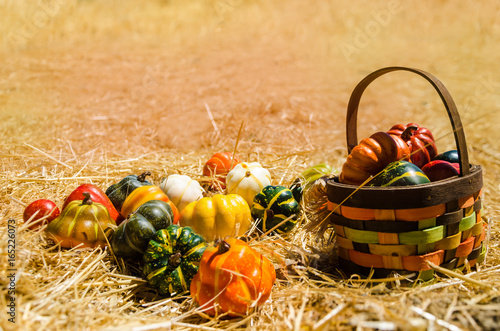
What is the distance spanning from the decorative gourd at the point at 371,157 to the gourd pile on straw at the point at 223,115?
0.53 metres

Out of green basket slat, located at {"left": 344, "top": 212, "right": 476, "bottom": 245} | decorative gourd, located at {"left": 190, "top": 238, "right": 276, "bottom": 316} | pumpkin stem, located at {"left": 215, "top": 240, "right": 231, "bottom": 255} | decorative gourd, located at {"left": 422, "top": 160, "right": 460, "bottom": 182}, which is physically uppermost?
decorative gourd, located at {"left": 422, "top": 160, "right": 460, "bottom": 182}

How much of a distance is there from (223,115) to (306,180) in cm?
345

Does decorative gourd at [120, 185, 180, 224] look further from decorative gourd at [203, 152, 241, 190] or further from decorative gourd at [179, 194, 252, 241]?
decorative gourd at [203, 152, 241, 190]

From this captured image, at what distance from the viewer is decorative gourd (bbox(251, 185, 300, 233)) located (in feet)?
12.0

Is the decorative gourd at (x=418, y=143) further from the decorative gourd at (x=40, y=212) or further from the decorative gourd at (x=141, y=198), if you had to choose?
the decorative gourd at (x=40, y=212)

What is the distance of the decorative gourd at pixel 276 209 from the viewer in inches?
144

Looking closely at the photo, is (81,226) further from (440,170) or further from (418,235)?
(440,170)

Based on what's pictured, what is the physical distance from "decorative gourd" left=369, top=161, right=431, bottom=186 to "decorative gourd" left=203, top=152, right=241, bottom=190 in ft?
5.86

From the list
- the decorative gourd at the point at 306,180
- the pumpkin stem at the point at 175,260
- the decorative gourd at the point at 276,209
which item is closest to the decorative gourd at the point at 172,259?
the pumpkin stem at the point at 175,260

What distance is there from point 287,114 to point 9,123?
4.50 m

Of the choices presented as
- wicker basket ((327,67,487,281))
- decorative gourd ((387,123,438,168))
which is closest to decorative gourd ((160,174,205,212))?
wicker basket ((327,67,487,281))

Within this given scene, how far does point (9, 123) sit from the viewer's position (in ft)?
22.8

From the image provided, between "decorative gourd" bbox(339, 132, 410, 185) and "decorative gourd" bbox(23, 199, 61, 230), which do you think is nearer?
"decorative gourd" bbox(339, 132, 410, 185)

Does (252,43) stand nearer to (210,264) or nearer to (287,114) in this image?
(287,114)
